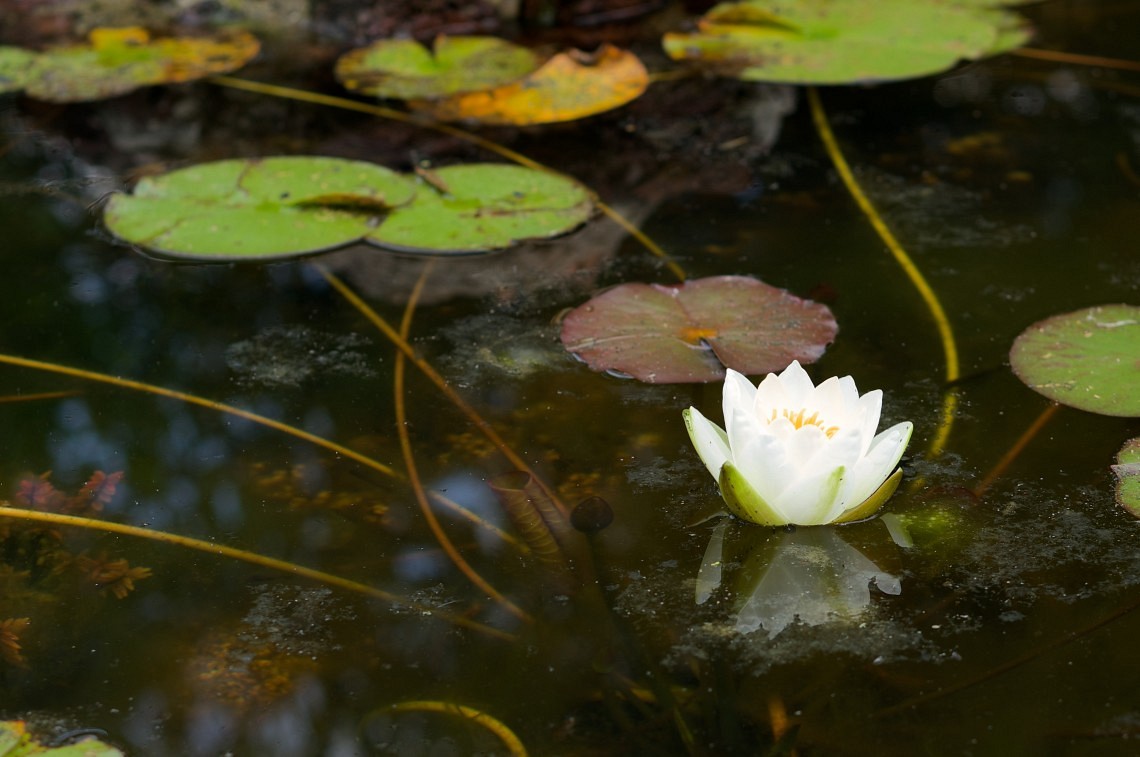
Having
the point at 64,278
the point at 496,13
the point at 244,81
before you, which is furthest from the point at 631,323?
the point at 496,13

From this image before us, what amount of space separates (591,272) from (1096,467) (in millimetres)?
1155

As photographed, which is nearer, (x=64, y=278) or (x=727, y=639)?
(x=727, y=639)

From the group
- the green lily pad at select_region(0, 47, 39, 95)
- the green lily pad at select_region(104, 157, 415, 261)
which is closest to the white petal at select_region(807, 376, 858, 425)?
the green lily pad at select_region(104, 157, 415, 261)

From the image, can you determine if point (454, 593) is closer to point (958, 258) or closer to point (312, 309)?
A: point (312, 309)

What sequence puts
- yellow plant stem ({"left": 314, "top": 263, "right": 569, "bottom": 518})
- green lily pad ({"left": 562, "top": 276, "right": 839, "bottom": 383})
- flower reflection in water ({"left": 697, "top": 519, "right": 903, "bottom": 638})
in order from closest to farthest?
flower reflection in water ({"left": 697, "top": 519, "right": 903, "bottom": 638}) < yellow plant stem ({"left": 314, "top": 263, "right": 569, "bottom": 518}) < green lily pad ({"left": 562, "top": 276, "right": 839, "bottom": 383})

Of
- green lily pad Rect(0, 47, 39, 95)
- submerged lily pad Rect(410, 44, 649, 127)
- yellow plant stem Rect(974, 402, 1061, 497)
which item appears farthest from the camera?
green lily pad Rect(0, 47, 39, 95)

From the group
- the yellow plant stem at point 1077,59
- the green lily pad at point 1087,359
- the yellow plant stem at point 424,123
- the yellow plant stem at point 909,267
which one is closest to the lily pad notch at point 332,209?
the yellow plant stem at point 424,123

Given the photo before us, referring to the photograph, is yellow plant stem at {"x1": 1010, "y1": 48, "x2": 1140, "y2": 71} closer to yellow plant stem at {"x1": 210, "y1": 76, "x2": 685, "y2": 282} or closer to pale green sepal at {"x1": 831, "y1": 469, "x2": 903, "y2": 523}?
yellow plant stem at {"x1": 210, "y1": 76, "x2": 685, "y2": 282}

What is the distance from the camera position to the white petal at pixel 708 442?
5.65ft

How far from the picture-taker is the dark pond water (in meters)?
1.46

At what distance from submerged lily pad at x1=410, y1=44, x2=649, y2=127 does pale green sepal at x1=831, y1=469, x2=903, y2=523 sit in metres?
1.89

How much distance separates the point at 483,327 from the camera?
234cm

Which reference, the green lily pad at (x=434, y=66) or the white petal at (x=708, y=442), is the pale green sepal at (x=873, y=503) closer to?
the white petal at (x=708, y=442)

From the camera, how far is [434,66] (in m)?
3.70
